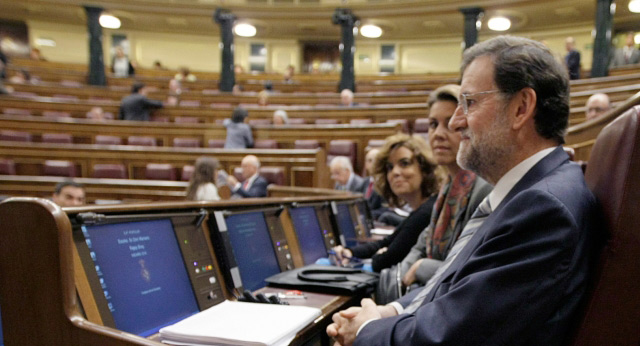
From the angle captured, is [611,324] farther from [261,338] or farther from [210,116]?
[210,116]

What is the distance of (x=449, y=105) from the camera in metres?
1.65

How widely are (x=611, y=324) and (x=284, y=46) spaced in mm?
12293

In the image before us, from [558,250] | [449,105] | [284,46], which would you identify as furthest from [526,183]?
[284,46]

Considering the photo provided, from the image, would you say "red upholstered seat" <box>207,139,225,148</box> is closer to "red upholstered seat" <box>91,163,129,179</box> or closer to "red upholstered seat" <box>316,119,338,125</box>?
"red upholstered seat" <box>91,163,129,179</box>

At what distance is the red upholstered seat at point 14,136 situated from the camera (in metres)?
5.16

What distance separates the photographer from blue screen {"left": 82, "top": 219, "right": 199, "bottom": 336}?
3.10ft

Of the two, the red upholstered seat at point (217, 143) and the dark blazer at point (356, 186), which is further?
the red upholstered seat at point (217, 143)

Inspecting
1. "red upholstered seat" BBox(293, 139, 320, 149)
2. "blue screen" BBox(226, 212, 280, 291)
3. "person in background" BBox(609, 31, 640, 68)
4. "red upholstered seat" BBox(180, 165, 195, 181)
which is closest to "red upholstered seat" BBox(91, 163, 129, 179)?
"red upholstered seat" BBox(180, 165, 195, 181)

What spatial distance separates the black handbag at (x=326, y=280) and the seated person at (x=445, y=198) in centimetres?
18

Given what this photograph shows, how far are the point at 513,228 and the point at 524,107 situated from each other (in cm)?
29

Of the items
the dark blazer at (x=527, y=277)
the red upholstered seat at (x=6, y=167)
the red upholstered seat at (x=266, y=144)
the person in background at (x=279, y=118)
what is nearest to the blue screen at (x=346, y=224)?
the dark blazer at (x=527, y=277)

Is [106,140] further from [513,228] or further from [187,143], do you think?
[513,228]

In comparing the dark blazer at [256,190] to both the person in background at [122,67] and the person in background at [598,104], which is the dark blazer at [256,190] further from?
the person in background at [122,67]

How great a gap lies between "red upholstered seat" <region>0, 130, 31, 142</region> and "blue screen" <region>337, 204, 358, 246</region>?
4.26m
